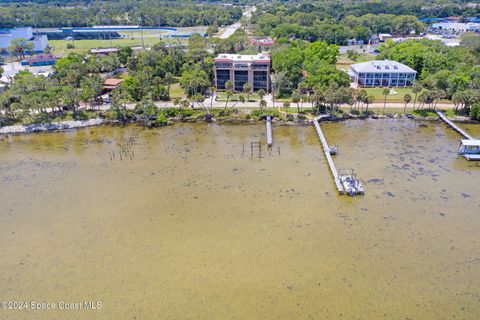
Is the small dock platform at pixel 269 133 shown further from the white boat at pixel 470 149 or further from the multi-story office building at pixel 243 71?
the white boat at pixel 470 149

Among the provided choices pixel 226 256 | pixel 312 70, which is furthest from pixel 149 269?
pixel 312 70

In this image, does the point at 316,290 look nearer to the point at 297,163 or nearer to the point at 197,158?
the point at 297,163

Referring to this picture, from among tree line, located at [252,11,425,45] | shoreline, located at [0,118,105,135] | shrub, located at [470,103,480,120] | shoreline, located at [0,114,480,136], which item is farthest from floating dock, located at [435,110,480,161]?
tree line, located at [252,11,425,45]

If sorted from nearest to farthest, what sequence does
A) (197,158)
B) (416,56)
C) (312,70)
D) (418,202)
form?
(418,202), (197,158), (312,70), (416,56)

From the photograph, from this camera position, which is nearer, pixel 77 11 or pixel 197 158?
pixel 197 158

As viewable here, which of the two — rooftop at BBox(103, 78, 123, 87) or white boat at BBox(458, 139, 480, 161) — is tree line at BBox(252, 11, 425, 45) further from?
white boat at BBox(458, 139, 480, 161)

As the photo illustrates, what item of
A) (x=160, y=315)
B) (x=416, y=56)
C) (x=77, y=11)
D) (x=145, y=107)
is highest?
(x=77, y=11)
